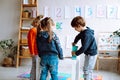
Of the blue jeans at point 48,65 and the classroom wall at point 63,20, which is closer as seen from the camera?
the blue jeans at point 48,65

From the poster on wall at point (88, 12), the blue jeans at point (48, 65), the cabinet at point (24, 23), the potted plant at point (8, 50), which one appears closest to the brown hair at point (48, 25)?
the blue jeans at point (48, 65)

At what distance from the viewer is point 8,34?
22.5 ft

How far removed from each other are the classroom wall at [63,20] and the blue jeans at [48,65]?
2807mm

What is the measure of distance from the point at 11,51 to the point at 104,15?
259 cm

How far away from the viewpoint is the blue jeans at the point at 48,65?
3775 mm

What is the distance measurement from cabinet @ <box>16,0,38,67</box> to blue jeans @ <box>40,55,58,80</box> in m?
2.67

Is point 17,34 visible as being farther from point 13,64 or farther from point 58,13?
point 58,13

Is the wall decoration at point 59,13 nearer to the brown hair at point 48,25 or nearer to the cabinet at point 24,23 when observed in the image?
the cabinet at point 24,23

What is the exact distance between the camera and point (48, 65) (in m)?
3.83

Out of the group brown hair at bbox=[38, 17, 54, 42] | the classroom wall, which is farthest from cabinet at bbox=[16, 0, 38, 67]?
brown hair at bbox=[38, 17, 54, 42]

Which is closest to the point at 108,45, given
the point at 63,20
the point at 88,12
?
the point at 88,12

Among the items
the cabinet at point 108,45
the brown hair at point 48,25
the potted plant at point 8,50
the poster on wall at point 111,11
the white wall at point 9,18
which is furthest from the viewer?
the white wall at point 9,18

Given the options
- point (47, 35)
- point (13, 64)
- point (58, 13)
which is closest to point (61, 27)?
point (58, 13)

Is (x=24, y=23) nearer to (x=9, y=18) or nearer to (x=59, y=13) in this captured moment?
(x=9, y=18)
